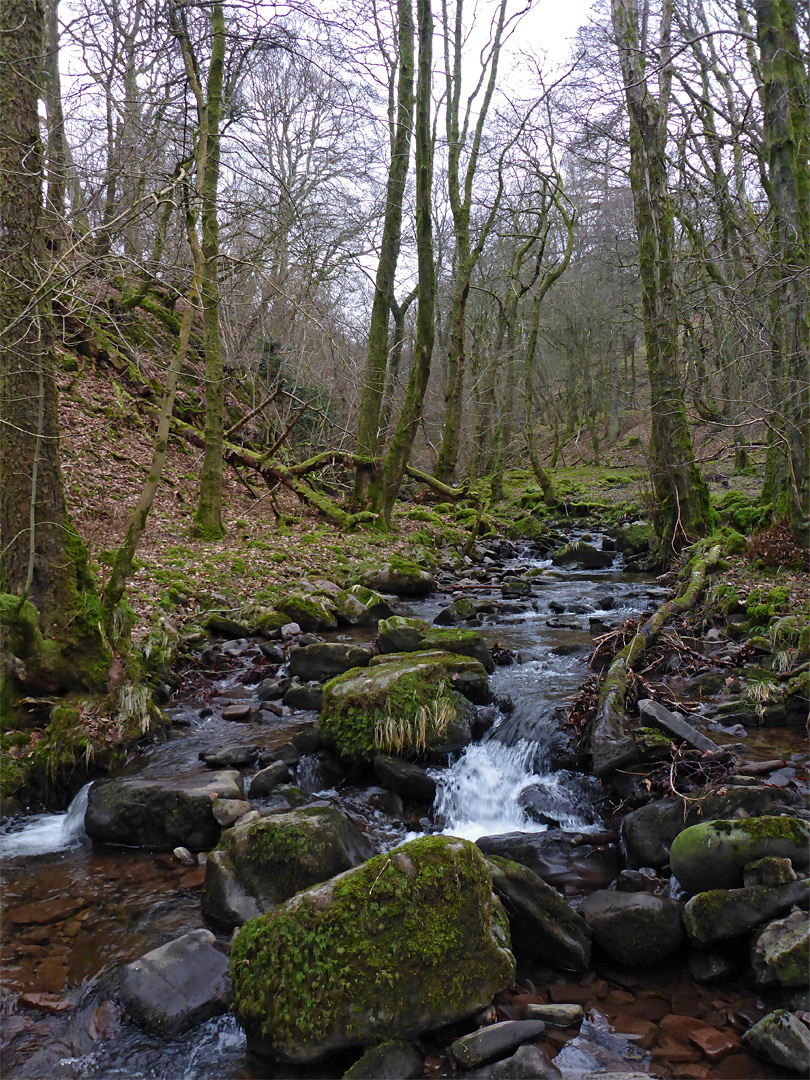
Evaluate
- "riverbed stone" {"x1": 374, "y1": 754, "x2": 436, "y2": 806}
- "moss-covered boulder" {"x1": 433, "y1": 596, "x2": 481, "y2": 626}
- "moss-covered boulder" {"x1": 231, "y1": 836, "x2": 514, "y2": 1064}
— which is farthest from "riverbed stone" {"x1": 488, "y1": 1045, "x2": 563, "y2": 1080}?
"moss-covered boulder" {"x1": 433, "y1": 596, "x2": 481, "y2": 626}

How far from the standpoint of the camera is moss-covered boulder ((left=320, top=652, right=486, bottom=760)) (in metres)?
5.66

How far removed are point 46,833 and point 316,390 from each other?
642 inches

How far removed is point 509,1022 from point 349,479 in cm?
1718

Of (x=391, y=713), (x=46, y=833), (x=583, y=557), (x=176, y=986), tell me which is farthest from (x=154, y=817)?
(x=583, y=557)

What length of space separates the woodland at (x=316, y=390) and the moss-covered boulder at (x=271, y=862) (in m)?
0.29

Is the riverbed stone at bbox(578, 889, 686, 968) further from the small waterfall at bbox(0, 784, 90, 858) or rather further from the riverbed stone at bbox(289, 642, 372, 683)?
the riverbed stone at bbox(289, 642, 372, 683)

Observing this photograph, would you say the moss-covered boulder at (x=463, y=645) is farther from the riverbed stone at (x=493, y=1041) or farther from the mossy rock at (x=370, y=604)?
the riverbed stone at (x=493, y=1041)

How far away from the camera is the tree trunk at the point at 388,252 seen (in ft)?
45.4

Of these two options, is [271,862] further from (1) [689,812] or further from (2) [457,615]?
(2) [457,615]

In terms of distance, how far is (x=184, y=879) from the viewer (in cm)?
434

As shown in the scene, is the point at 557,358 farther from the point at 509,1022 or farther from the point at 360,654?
the point at 509,1022

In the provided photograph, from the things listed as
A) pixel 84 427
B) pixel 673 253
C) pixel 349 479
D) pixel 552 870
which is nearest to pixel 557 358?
pixel 349 479

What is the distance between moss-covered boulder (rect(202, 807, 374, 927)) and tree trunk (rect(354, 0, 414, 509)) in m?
10.3

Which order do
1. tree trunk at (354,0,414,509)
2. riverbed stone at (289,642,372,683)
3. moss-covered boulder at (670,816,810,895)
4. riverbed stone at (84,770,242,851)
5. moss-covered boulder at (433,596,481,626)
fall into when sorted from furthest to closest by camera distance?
tree trunk at (354,0,414,509) → moss-covered boulder at (433,596,481,626) → riverbed stone at (289,642,372,683) → riverbed stone at (84,770,242,851) → moss-covered boulder at (670,816,810,895)
